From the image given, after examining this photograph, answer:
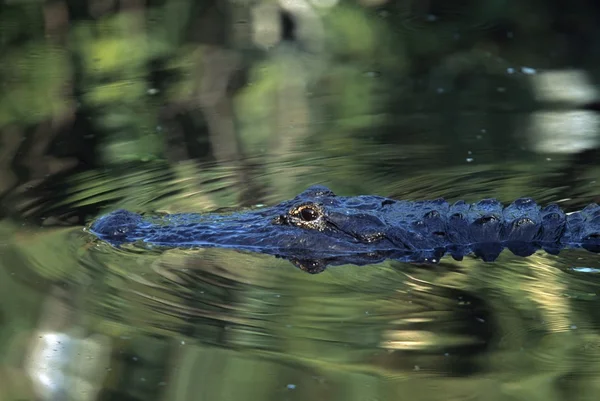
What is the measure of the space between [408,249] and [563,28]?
724 centimetres

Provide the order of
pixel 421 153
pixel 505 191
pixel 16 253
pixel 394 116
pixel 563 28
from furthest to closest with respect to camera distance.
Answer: pixel 563 28, pixel 394 116, pixel 421 153, pixel 505 191, pixel 16 253

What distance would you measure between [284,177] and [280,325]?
8.27 feet

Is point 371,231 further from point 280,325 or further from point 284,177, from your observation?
point 284,177

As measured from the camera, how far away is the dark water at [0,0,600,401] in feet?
16.7

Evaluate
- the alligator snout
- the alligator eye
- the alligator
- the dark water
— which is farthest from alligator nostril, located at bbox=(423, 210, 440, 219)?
the alligator snout

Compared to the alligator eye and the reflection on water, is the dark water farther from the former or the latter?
the alligator eye

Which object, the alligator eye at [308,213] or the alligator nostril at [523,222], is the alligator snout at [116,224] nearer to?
the alligator eye at [308,213]

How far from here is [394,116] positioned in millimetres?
9688

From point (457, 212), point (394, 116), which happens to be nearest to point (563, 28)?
point (394, 116)

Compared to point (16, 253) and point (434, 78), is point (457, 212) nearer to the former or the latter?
point (16, 253)

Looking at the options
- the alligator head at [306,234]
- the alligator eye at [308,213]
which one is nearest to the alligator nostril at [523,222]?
the alligator head at [306,234]

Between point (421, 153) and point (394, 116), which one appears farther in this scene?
point (394, 116)

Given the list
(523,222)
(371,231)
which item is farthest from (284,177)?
(523,222)

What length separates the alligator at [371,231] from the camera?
6.49 meters
